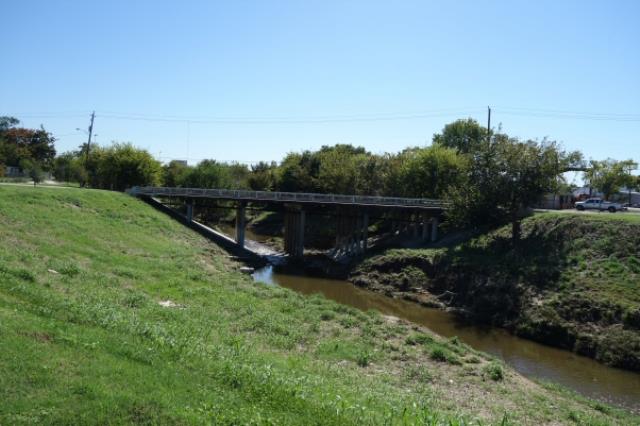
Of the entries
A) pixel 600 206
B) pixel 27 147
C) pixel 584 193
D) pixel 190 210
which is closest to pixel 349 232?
pixel 190 210

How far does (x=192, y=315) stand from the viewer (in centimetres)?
1881

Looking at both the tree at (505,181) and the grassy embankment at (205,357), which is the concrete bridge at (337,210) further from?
the grassy embankment at (205,357)

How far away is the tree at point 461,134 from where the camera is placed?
80.7 m

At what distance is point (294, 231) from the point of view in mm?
53531

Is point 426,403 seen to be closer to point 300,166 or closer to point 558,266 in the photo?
point 558,266

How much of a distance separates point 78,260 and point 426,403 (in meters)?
19.5

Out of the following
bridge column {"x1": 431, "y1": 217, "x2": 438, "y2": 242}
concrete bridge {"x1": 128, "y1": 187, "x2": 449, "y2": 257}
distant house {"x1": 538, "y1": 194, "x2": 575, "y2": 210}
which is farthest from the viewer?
distant house {"x1": 538, "y1": 194, "x2": 575, "y2": 210}

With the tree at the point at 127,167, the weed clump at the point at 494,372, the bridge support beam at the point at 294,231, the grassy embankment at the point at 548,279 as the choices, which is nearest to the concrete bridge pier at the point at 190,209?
the bridge support beam at the point at 294,231

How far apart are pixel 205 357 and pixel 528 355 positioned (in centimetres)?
1889

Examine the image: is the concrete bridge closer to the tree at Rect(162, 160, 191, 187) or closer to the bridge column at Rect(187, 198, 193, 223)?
the bridge column at Rect(187, 198, 193, 223)

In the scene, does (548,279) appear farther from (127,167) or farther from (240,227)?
(127,167)

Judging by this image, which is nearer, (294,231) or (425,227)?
(425,227)

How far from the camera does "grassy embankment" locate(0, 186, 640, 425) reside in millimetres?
8766

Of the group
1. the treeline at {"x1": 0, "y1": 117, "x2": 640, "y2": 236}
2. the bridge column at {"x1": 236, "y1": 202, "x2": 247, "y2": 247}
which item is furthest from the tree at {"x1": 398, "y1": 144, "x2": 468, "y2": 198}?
the bridge column at {"x1": 236, "y1": 202, "x2": 247, "y2": 247}
